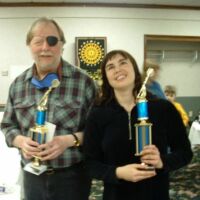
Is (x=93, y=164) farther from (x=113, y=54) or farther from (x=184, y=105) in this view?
(x=184, y=105)

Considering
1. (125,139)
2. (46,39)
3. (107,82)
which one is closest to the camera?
(125,139)

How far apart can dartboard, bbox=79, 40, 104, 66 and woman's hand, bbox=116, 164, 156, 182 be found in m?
4.12

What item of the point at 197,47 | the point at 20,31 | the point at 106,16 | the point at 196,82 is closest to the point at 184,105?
the point at 196,82

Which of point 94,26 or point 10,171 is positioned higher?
point 94,26

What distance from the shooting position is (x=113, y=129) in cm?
124

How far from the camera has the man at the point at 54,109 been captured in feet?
4.82

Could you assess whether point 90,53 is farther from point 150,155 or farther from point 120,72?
point 150,155

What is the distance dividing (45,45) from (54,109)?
0.31 metres

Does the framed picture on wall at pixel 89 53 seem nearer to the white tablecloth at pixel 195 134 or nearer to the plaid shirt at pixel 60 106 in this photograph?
the white tablecloth at pixel 195 134

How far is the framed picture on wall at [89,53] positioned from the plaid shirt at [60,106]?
3.56m

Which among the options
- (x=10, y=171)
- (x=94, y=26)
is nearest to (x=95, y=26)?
(x=94, y=26)

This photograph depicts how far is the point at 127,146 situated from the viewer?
1.22 metres

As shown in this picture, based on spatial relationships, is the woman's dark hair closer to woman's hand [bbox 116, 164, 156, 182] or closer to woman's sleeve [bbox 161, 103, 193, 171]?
woman's sleeve [bbox 161, 103, 193, 171]

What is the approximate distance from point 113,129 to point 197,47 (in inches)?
228
